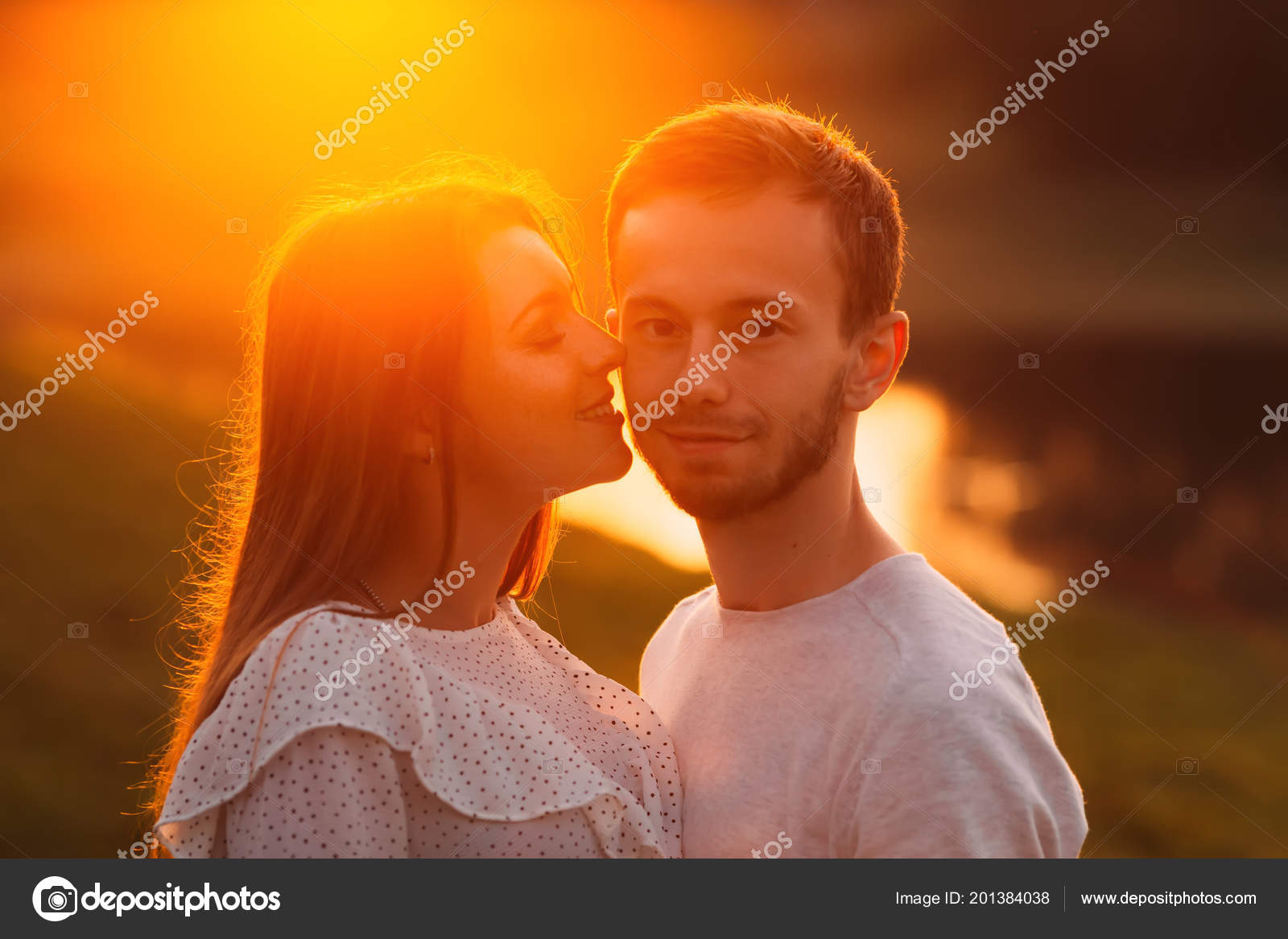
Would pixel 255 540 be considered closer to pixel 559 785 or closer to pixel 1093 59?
pixel 559 785

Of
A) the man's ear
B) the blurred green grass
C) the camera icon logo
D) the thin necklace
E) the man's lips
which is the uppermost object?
the man's ear

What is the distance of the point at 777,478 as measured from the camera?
2.48m

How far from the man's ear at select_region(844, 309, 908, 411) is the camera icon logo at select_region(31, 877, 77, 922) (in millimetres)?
2040

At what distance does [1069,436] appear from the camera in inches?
640

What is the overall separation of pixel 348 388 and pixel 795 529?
39.6 inches

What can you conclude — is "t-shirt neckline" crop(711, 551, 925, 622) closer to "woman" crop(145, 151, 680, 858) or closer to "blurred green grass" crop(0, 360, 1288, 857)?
"woman" crop(145, 151, 680, 858)

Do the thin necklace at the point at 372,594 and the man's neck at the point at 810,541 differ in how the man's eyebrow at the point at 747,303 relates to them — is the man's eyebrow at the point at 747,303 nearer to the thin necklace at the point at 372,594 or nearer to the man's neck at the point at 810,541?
the man's neck at the point at 810,541

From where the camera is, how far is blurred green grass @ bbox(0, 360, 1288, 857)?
5625 millimetres

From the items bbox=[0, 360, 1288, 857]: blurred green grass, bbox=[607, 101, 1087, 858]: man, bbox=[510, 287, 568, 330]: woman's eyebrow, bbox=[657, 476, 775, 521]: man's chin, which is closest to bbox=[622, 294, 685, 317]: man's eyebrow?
bbox=[607, 101, 1087, 858]: man

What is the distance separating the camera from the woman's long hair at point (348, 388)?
234 centimetres

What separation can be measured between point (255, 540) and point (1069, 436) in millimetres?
15477

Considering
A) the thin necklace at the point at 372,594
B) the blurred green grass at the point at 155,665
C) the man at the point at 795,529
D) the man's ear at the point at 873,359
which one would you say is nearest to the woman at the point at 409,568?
the thin necklace at the point at 372,594

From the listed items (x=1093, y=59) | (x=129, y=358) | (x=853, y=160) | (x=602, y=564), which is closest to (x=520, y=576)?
(x=853, y=160)

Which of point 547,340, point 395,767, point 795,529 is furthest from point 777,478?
point 395,767
